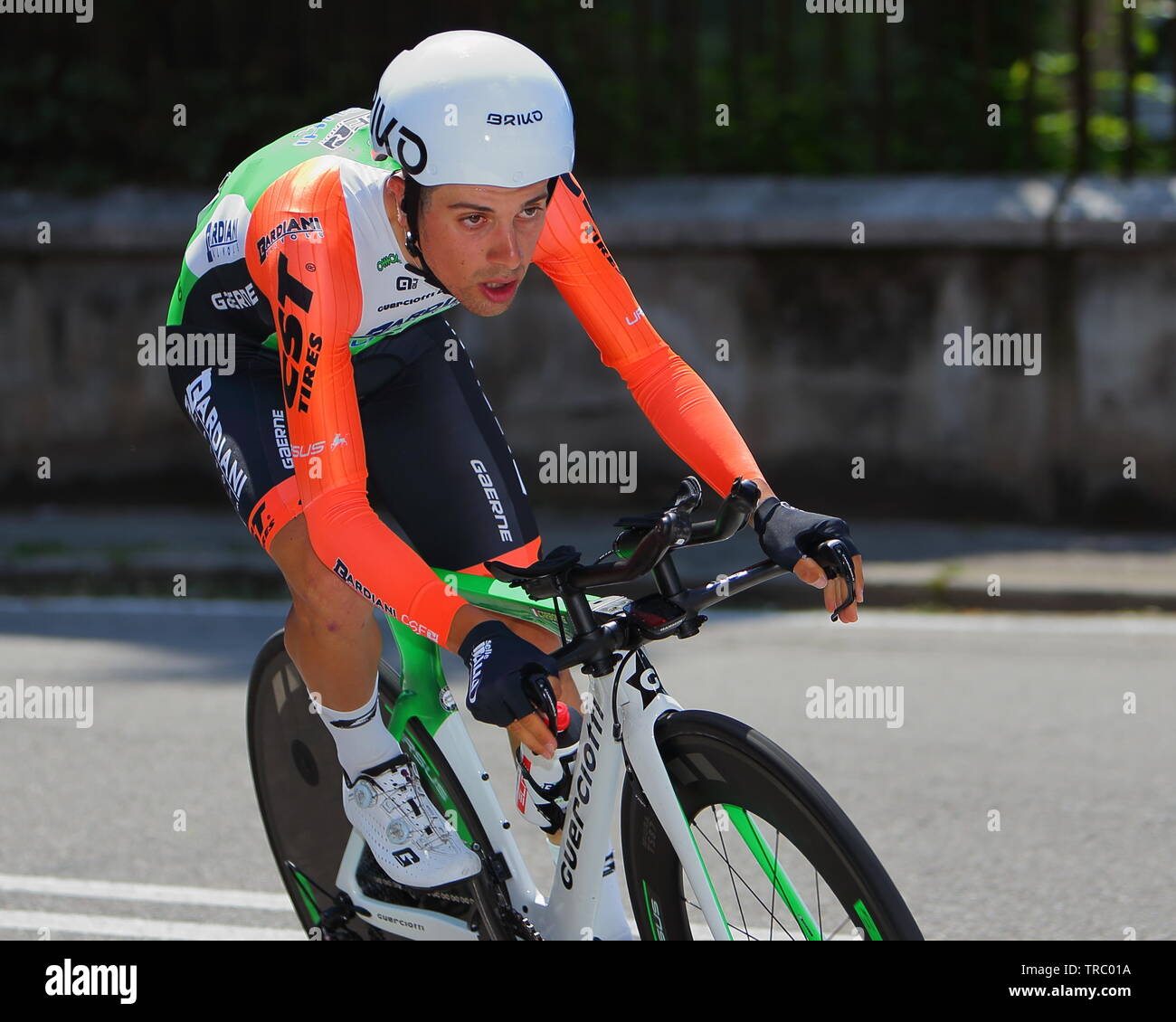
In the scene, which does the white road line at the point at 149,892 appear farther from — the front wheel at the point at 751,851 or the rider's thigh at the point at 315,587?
the front wheel at the point at 751,851

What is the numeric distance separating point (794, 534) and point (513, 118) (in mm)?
A: 851

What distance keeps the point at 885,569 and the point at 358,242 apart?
16.9 feet

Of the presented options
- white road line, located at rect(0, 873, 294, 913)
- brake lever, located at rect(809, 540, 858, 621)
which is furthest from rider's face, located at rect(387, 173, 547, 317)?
white road line, located at rect(0, 873, 294, 913)

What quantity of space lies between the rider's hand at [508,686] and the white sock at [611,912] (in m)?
0.58

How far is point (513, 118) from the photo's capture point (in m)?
2.98

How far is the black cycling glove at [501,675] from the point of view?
2631 mm

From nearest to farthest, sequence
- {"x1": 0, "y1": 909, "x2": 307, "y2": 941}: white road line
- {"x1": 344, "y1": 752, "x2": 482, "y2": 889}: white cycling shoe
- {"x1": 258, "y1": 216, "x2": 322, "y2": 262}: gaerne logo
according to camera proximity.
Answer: {"x1": 258, "y1": 216, "x2": 322, "y2": 262}: gaerne logo
{"x1": 344, "y1": 752, "x2": 482, "y2": 889}: white cycling shoe
{"x1": 0, "y1": 909, "x2": 307, "y2": 941}: white road line

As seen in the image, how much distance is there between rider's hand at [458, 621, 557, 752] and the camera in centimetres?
263

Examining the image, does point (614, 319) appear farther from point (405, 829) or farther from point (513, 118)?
point (405, 829)

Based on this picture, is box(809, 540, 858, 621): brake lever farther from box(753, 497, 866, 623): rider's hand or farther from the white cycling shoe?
the white cycling shoe

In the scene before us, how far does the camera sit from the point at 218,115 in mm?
10258

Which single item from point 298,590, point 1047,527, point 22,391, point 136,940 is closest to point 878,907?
point 298,590

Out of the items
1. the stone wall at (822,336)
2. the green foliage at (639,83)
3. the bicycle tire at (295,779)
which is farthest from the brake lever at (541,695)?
the green foliage at (639,83)
